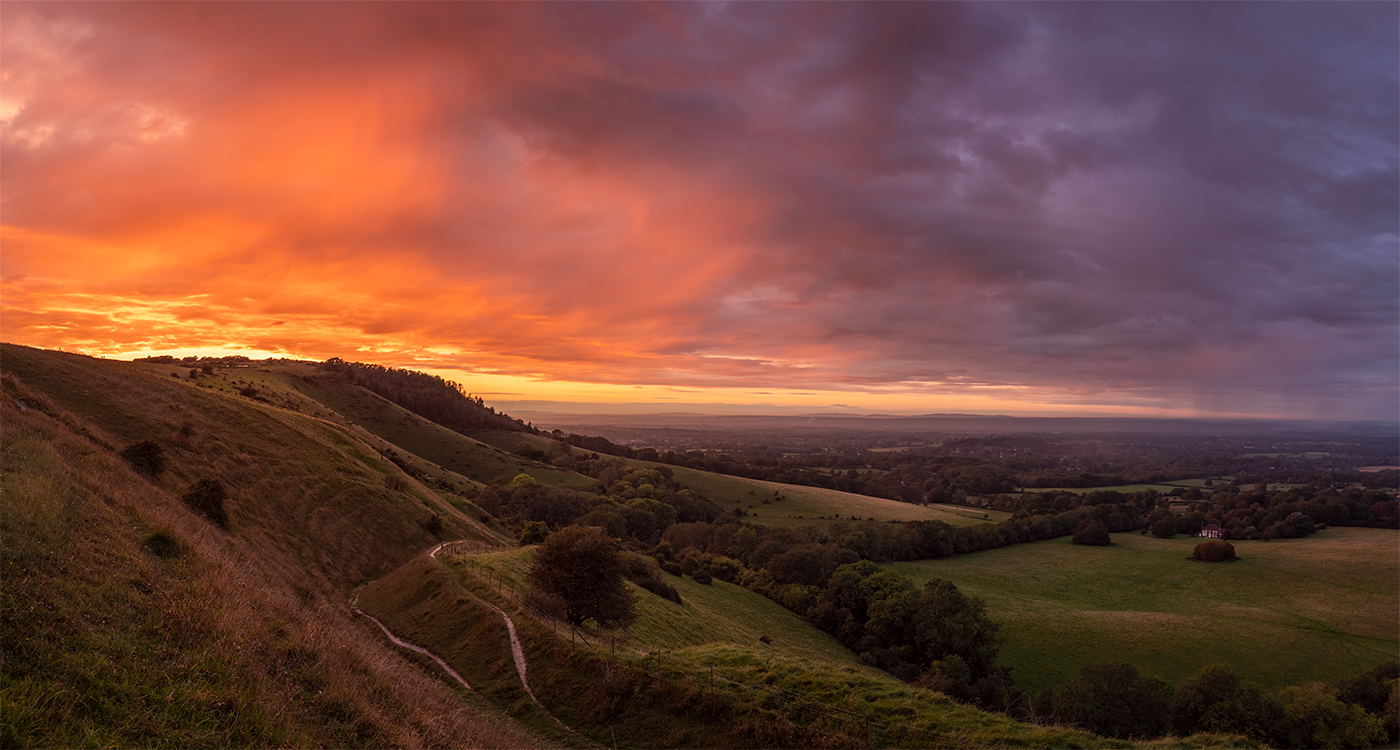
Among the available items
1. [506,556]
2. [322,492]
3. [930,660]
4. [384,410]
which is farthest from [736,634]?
[384,410]

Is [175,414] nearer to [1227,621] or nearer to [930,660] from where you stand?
[930,660]

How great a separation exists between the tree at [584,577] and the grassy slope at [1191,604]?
49.6 m

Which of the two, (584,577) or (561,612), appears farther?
(584,577)

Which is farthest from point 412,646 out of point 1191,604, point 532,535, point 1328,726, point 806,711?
point 1191,604

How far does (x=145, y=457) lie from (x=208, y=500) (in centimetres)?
503

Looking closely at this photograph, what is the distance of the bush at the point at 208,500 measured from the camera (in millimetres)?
34281

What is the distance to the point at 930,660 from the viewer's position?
2443 inches

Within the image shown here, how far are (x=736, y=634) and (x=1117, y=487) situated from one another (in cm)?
18918

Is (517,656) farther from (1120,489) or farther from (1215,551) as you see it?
(1120,489)

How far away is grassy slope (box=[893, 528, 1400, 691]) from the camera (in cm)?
6056

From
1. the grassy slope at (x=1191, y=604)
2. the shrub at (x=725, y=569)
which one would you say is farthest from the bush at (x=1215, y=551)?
the shrub at (x=725, y=569)

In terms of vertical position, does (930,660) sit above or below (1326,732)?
below

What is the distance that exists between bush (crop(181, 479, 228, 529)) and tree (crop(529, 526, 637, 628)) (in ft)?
66.4

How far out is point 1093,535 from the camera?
11512cm
